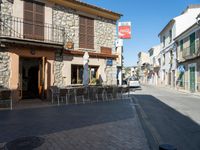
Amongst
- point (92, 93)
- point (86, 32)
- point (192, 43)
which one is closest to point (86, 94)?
point (92, 93)

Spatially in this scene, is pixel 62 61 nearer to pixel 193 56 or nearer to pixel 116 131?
pixel 116 131

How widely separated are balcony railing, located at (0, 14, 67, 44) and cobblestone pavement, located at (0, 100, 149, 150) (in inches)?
206

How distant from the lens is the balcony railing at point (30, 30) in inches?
509

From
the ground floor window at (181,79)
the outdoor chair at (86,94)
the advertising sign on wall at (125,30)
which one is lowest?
the outdoor chair at (86,94)

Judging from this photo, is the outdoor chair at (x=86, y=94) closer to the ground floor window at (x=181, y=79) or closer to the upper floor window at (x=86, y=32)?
the upper floor window at (x=86, y=32)

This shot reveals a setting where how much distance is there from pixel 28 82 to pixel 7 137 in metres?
10.7

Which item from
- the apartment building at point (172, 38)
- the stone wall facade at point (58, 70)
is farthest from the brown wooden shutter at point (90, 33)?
the apartment building at point (172, 38)

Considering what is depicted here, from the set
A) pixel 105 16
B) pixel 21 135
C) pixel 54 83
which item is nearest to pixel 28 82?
pixel 54 83

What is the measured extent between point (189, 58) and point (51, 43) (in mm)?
19958

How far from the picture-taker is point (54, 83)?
15.0m

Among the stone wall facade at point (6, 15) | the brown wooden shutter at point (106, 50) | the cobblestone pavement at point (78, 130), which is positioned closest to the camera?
the cobblestone pavement at point (78, 130)

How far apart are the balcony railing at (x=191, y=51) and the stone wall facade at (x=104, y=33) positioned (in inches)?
468

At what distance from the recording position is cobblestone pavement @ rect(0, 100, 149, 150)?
5734 mm

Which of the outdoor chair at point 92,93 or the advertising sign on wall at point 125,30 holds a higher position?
the advertising sign on wall at point 125,30
